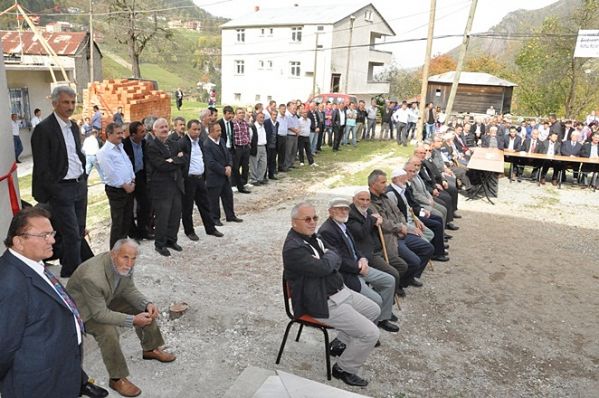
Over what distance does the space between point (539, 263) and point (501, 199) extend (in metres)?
4.17

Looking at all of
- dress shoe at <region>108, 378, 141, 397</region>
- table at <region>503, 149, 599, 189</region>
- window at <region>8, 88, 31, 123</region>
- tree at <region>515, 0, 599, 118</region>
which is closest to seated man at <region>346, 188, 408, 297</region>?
dress shoe at <region>108, 378, 141, 397</region>

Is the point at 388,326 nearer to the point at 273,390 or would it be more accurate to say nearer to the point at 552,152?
the point at 273,390

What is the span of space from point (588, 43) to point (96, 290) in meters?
26.2

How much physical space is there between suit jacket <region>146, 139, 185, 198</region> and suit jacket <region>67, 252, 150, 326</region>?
8.19 feet

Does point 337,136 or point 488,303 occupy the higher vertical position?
point 337,136

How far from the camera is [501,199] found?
1116 cm

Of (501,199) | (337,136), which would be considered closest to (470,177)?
(501,199)

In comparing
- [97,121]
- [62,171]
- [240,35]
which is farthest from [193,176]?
[240,35]

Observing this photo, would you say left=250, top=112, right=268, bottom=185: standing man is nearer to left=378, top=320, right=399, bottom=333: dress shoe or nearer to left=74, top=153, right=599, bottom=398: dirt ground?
left=74, top=153, right=599, bottom=398: dirt ground

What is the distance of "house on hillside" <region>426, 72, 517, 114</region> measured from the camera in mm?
33594

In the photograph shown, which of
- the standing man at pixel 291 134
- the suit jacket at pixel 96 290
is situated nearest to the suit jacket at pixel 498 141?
the standing man at pixel 291 134

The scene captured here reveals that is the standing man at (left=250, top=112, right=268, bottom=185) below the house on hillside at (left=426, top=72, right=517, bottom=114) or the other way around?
below

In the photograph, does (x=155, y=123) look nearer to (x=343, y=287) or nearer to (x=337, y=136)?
(x=343, y=287)

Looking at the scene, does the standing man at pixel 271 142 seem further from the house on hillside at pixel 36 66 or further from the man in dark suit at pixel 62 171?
the man in dark suit at pixel 62 171
